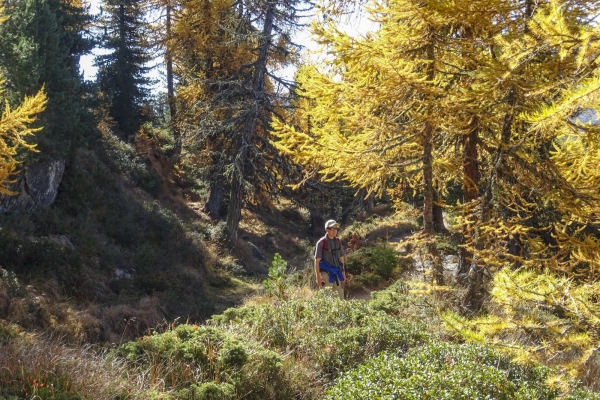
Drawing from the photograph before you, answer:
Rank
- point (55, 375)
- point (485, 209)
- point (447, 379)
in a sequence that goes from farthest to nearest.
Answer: point (485, 209) < point (447, 379) < point (55, 375)

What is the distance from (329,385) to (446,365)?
1.20 metres

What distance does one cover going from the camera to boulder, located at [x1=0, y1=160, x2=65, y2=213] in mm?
11550

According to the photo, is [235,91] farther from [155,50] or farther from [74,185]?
[155,50]

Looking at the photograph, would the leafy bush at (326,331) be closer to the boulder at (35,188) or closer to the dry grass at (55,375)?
the dry grass at (55,375)

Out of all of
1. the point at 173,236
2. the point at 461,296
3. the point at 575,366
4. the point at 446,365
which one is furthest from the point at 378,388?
the point at 173,236

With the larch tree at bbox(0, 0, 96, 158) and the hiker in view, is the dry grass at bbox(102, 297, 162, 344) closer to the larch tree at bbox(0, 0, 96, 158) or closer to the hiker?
the hiker

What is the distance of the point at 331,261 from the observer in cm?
780

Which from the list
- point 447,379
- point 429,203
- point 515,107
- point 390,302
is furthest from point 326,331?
point 515,107

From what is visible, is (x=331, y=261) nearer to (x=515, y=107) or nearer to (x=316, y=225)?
(x=515, y=107)

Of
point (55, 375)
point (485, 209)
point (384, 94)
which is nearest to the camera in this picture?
point (55, 375)

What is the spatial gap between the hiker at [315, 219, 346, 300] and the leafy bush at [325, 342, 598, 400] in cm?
305

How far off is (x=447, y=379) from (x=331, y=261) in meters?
3.93

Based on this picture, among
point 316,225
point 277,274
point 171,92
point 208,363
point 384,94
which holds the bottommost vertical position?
point 208,363

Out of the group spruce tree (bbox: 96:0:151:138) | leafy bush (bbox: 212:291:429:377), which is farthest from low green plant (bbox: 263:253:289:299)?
spruce tree (bbox: 96:0:151:138)
